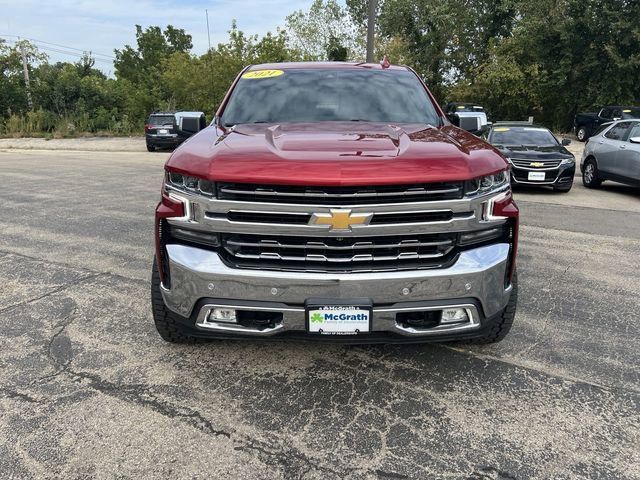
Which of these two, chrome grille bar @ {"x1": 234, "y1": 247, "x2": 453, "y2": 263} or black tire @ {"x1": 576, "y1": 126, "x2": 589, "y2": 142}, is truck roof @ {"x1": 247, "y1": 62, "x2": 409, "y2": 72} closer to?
chrome grille bar @ {"x1": 234, "y1": 247, "x2": 453, "y2": 263}

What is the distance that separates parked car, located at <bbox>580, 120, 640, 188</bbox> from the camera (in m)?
10.2

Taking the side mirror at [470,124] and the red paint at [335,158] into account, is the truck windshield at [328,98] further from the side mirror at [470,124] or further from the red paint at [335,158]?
the red paint at [335,158]

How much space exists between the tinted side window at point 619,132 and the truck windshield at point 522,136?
1.16 metres

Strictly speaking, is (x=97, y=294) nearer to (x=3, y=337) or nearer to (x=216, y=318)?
(x=3, y=337)

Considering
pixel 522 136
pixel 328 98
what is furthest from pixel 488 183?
pixel 522 136

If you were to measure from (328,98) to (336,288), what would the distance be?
1991mm

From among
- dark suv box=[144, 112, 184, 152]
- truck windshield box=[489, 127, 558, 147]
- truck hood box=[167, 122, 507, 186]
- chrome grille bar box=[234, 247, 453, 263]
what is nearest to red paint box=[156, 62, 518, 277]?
truck hood box=[167, 122, 507, 186]

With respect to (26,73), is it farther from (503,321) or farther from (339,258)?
(503,321)

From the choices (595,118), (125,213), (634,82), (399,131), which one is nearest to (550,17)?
(634,82)

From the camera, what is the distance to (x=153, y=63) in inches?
2611

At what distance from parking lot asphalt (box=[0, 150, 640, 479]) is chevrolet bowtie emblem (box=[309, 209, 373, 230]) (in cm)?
103

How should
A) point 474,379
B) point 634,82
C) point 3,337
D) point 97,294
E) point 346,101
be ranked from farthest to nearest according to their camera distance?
1. point 634,82
2. point 97,294
3. point 346,101
4. point 3,337
5. point 474,379

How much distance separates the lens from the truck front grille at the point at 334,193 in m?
2.65

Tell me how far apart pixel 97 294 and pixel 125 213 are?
151 inches
